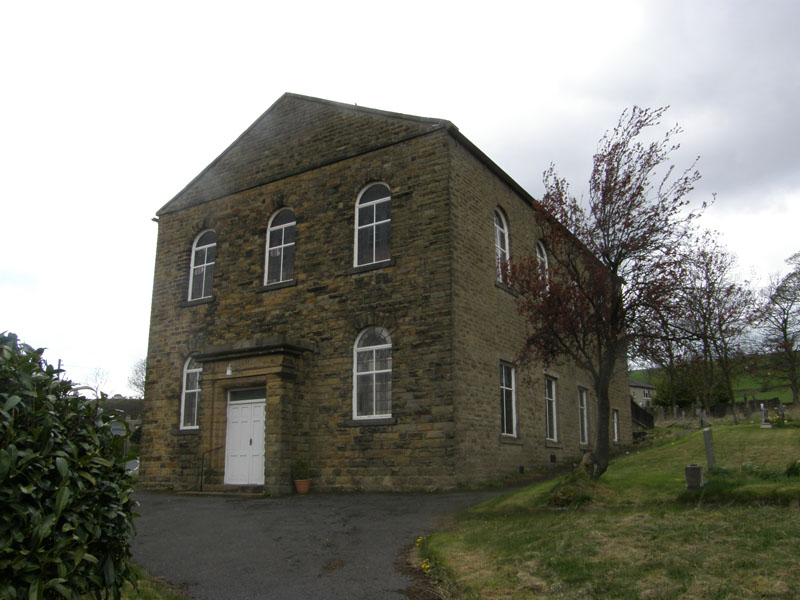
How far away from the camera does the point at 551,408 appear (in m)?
20.5

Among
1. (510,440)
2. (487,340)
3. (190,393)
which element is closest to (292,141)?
(190,393)

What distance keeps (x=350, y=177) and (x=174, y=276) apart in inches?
274

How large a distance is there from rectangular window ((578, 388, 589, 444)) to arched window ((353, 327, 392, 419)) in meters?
9.49

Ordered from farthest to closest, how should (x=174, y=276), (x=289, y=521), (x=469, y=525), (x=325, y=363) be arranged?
(x=174, y=276) → (x=325, y=363) → (x=289, y=521) → (x=469, y=525)

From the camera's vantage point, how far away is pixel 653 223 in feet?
38.2

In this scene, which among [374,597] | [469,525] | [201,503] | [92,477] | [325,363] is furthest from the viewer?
[325,363]

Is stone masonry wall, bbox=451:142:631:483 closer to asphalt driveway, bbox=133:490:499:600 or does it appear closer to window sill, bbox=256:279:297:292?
asphalt driveway, bbox=133:490:499:600

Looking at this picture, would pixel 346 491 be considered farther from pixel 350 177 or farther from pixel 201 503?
pixel 350 177

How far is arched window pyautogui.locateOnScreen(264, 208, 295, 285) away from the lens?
18.6 metres

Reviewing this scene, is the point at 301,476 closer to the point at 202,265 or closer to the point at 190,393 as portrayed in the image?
the point at 190,393

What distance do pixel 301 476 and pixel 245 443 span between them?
208cm

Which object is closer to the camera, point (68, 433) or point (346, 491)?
point (68, 433)

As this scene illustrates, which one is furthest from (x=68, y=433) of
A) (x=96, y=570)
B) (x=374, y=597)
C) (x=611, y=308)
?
(x=611, y=308)

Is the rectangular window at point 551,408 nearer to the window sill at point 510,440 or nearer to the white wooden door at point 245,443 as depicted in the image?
the window sill at point 510,440
